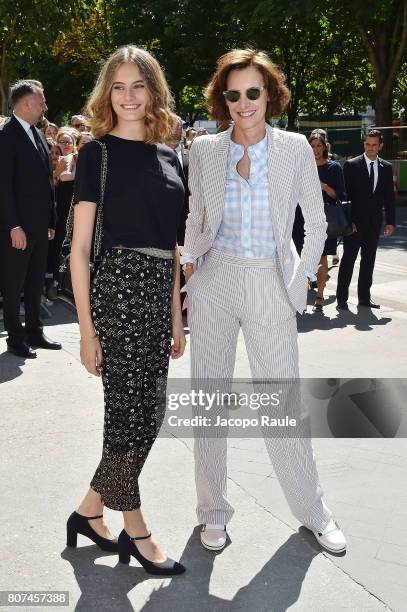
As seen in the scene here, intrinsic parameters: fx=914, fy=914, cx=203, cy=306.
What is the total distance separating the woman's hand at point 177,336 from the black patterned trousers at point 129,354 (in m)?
0.07

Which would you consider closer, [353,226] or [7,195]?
[7,195]

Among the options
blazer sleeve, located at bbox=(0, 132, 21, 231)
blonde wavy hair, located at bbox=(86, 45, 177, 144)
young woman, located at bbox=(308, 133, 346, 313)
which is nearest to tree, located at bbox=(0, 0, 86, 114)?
young woman, located at bbox=(308, 133, 346, 313)

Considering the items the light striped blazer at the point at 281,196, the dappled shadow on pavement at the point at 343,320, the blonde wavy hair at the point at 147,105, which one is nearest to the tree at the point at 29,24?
the dappled shadow on pavement at the point at 343,320

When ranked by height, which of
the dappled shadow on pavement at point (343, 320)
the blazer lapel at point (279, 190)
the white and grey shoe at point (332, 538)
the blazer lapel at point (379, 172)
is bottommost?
the dappled shadow on pavement at point (343, 320)

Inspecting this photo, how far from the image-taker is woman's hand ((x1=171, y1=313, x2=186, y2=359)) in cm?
353

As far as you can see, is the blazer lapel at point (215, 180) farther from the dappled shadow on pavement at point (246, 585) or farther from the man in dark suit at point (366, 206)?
the man in dark suit at point (366, 206)

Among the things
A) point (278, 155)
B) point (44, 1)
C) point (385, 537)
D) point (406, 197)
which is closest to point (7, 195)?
point (278, 155)

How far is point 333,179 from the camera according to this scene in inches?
379

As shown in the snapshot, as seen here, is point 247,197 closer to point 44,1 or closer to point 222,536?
point 222,536

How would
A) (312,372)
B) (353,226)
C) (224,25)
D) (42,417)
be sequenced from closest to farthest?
(42,417) < (312,372) < (353,226) < (224,25)

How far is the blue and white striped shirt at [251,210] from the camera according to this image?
355cm

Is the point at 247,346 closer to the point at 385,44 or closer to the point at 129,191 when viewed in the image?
the point at 129,191

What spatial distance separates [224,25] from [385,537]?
27.9m

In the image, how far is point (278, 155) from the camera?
3541 millimetres
